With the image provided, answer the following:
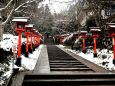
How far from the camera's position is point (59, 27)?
83.3m

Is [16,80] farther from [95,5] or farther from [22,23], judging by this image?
[95,5]

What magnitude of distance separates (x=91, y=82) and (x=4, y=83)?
330cm

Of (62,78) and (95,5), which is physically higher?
(95,5)

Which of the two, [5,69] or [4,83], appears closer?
[4,83]

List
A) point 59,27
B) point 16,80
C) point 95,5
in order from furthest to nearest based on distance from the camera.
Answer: point 59,27
point 95,5
point 16,80

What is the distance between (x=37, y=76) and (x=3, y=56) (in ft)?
9.82

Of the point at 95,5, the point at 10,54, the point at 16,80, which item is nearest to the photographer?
the point at 16,80

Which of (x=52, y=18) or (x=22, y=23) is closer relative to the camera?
(x=22, y=23)

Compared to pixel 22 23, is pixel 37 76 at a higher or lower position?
lower

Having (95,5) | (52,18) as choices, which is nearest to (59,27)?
(52,18)

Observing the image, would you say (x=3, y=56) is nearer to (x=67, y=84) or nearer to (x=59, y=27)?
(x=67, y=84)

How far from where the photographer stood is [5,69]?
11727mm

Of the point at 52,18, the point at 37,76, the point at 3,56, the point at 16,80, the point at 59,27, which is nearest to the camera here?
the point at 16,80

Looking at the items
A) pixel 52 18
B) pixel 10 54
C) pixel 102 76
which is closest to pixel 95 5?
pixel 10 54
